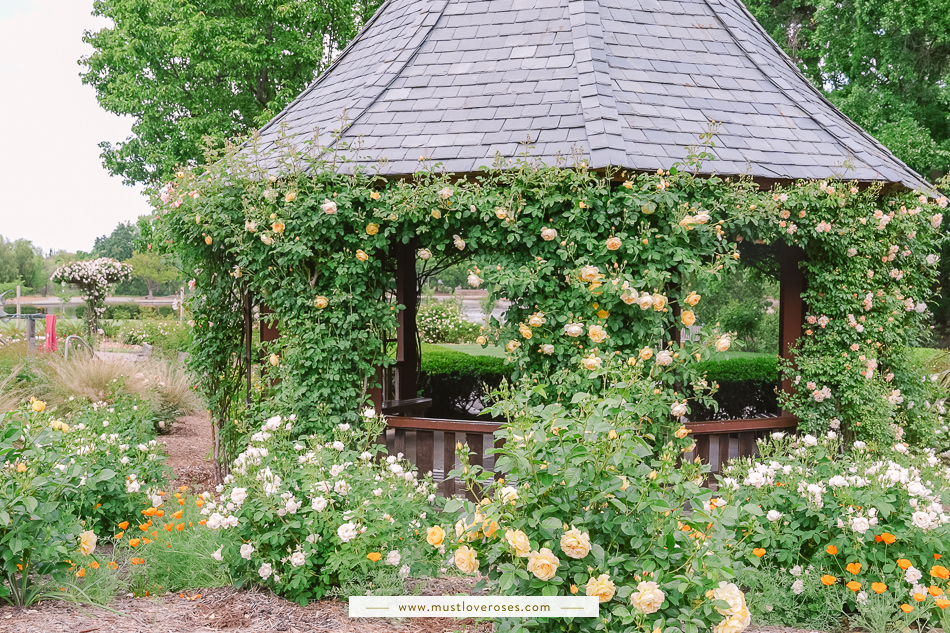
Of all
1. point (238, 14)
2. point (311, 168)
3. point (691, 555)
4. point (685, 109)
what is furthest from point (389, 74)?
point (238, 14)

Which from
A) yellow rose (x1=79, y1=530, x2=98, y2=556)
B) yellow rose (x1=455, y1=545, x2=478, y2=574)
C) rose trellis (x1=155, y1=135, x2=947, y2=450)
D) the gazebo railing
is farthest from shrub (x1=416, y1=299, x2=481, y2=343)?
yellow rose (x1=455, y1=545, x2=478, y2=574)

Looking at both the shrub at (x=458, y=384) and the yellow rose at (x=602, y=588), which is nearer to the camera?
the yellow rose at (x=602, y=588)

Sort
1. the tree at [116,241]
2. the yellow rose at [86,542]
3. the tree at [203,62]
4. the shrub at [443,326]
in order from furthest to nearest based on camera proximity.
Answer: the tree at [116,241] → the shrub at [443,326] → the tree at [203,62] → the yellow rose at [86,542]

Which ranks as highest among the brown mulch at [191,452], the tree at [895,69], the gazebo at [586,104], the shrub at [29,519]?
the tree at [895,69]

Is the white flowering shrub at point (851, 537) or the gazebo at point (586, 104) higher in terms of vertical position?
the gazebo at point (586, 104)

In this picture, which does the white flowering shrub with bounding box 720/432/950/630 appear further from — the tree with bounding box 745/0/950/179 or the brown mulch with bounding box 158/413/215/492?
the tree with bounding box 745/0/950/179

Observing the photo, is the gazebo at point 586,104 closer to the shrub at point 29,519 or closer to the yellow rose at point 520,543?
the shrub at point 29,519

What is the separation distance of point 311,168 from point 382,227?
0.71 metres

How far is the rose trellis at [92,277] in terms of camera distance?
20078 mm

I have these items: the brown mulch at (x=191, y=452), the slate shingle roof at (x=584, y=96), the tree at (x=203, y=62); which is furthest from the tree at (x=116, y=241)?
the slate shingle roof at (x=584, y=96)

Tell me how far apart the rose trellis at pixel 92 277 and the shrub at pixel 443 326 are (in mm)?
9401

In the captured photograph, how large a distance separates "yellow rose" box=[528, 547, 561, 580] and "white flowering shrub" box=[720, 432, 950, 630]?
1256 mm

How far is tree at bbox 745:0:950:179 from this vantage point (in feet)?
44.5

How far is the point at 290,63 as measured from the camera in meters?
16.1
